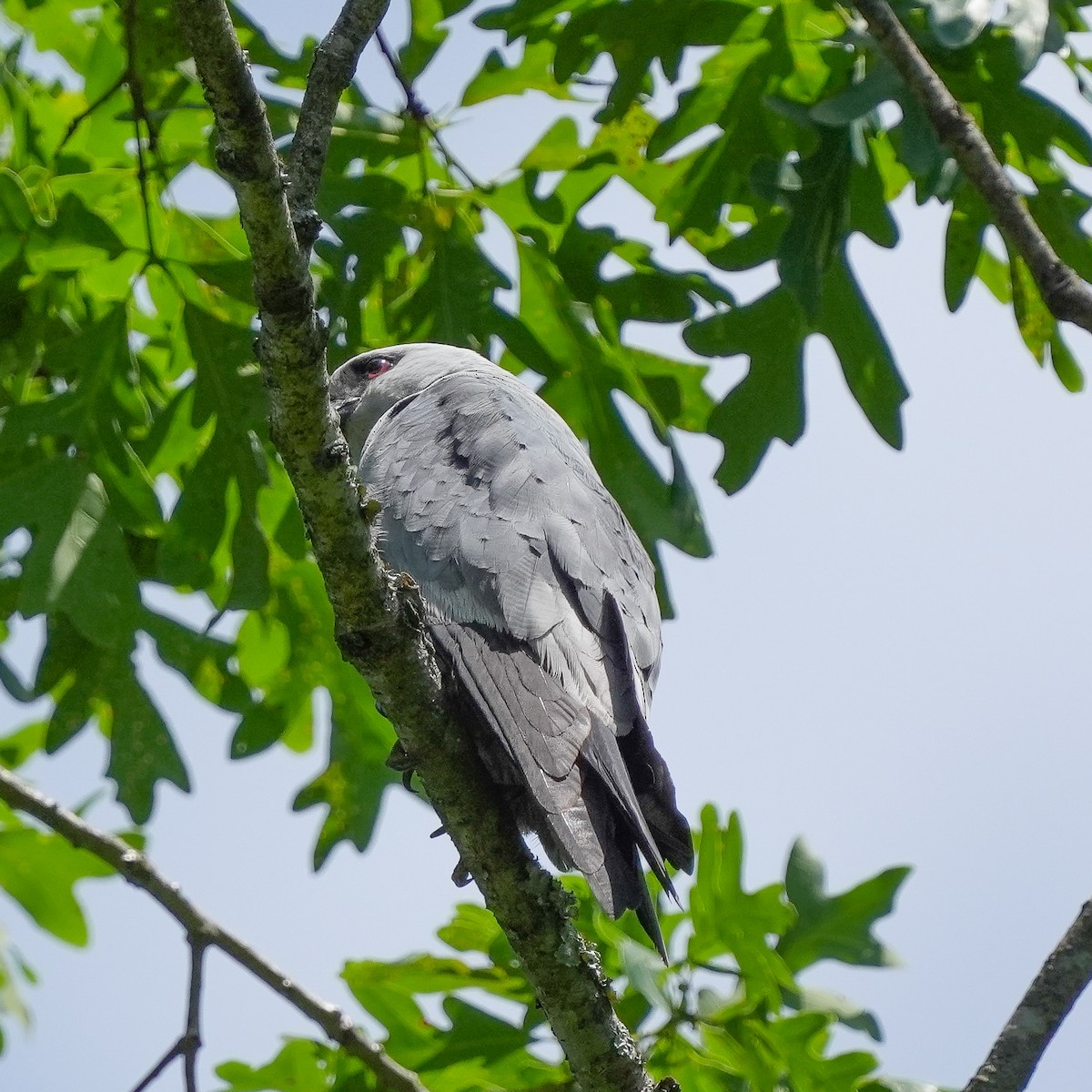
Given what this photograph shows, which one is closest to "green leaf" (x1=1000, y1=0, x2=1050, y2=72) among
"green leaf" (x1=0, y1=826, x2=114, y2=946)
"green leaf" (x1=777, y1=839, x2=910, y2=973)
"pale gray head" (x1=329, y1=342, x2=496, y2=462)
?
"pale gray head" (x1=329, y1=342, x2=496, y2=462)

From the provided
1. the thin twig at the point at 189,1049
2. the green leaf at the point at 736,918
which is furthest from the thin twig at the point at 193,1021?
the green leaf at the point at 736,918

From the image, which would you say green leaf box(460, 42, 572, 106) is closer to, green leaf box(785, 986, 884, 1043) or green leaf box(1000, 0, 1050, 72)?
green leaf box(1000, 0, 1050, 72)

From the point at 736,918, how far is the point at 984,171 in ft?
6.81

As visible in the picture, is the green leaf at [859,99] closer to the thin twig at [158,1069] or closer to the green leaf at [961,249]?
the green leaf at [961,249]

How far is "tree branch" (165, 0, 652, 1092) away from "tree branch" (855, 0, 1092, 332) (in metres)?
1.45

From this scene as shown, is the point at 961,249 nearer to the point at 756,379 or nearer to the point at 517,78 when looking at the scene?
the point at 756,379

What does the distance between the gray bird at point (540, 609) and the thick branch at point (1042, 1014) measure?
2.11 ft

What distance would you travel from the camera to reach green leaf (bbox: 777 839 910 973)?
3.72 m

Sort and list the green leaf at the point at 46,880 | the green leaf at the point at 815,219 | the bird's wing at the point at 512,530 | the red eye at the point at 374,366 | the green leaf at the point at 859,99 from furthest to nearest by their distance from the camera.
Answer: the green leaf at the point at 46,880
the red eye at the point at 374,366
the green leaf at the point at 815,219
the green leaf at the point at 859,99
the bird's wing at the point at 512,530

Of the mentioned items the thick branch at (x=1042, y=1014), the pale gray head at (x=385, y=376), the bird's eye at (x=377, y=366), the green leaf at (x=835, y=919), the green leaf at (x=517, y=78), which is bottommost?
the thick branch at (x=1042, y=1014)

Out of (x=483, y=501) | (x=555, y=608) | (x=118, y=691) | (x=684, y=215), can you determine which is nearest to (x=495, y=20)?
(x=684, y=215)

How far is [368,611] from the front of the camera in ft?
7.91

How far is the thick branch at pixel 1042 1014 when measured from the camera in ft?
7.54

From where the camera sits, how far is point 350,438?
464 cm
